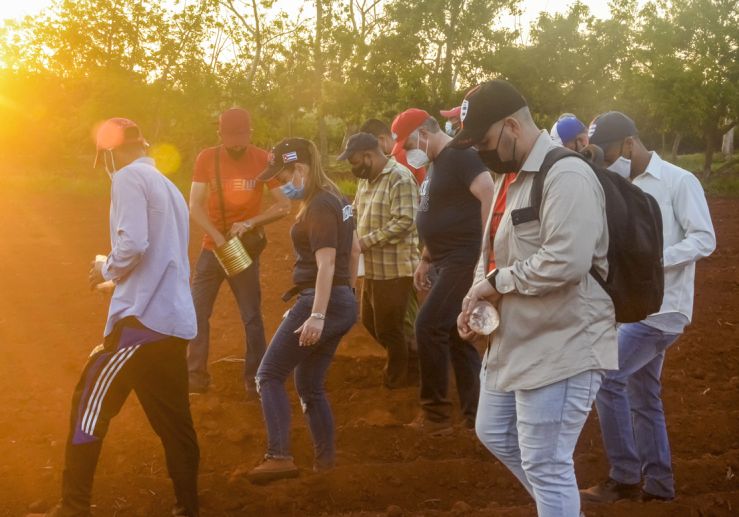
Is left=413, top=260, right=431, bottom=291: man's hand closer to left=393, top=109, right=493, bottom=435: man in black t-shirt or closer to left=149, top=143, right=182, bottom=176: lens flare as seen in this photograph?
left=393, top=109, right=493, bottom=435: man in black t-shirt

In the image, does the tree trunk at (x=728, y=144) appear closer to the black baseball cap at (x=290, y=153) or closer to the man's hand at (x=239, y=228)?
the man's hand at (x=239, y=228)

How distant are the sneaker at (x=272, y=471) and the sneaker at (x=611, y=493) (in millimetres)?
1587

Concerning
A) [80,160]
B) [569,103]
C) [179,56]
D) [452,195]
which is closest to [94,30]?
[179,56]

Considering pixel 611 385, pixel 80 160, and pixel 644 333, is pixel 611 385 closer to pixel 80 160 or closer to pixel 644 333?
pixel 644 333

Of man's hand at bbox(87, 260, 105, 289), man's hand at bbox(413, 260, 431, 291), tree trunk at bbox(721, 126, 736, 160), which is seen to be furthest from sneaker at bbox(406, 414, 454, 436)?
tree trunk at bbox(721, 126, 736, 160)

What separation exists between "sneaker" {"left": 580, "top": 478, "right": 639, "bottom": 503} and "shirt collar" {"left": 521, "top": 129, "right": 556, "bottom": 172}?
7.30 ft

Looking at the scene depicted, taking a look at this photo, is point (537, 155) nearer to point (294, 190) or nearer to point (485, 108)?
point (485, 108)

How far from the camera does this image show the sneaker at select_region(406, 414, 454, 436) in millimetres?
5931

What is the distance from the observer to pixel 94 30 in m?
18.8

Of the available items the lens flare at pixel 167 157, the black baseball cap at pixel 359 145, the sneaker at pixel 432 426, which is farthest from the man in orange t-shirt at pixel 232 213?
the lens flare at pixel 167 157

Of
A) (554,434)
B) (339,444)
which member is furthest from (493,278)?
(339,444)

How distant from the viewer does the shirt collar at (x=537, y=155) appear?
3.28 metres

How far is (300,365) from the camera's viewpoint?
16.3 ft

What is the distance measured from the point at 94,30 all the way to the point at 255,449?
15264 mm
